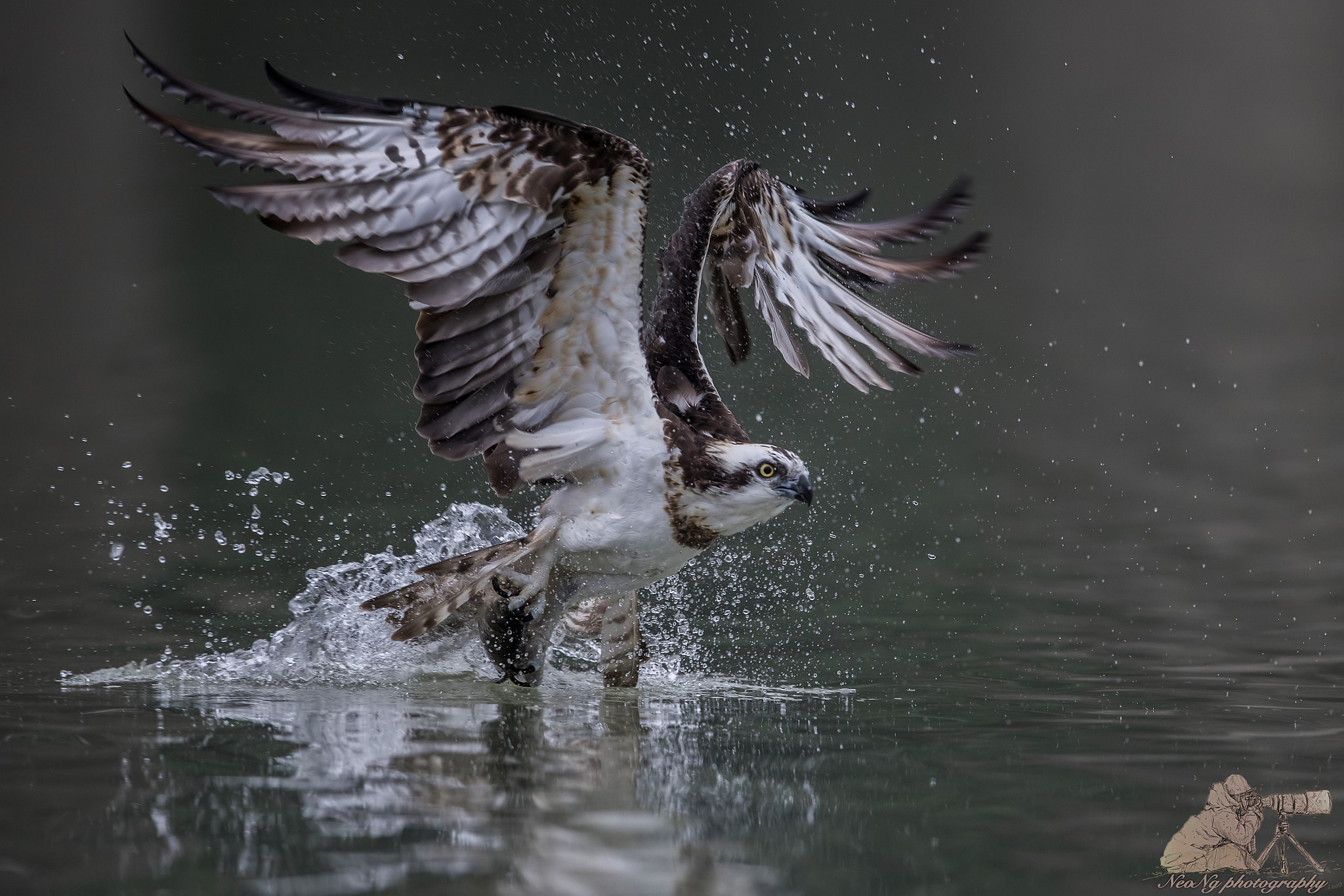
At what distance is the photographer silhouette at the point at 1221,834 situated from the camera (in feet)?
11.0

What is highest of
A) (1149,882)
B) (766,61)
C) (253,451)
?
(766,61)

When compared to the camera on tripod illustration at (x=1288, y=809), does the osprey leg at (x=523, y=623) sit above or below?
above

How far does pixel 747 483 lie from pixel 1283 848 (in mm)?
2105

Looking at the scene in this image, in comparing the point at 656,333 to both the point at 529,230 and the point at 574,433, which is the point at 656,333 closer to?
the point at 574,433

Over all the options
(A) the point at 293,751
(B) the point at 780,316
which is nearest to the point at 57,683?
(A) the point at 293,751

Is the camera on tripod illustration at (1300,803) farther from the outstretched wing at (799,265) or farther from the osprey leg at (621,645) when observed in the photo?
the osprey leg at (621,645)

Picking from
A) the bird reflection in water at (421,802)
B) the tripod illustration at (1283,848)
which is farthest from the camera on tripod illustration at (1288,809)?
the bird reflection in water at (421,802)

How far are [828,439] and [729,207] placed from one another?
12.1 ft

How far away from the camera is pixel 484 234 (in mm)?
4324

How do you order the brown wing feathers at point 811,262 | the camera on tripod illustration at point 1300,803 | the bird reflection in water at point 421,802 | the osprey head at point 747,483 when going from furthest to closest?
the brown wing feathers at point 811,262
the osprey head at point 747,483
the camera on tripod illustration at point 1300,803
the bird reflection in water at point 421,802

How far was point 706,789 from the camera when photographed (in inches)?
142

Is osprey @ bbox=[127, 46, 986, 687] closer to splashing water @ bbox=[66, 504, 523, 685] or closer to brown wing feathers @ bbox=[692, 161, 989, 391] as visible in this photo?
brown wing feathers @ bbox=[692, 161, 989, 391]

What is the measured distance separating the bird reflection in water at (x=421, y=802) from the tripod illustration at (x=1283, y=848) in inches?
56.1

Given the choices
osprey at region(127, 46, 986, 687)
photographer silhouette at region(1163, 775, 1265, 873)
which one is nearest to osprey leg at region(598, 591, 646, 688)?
osprey at region(127, 46, 986, 687)
